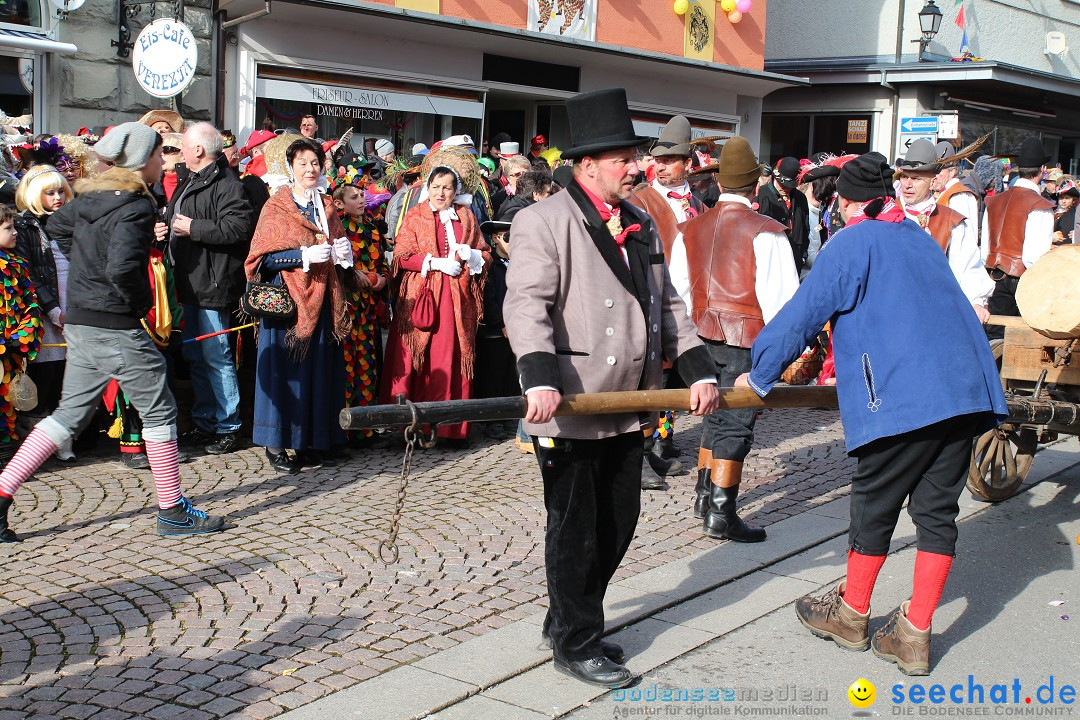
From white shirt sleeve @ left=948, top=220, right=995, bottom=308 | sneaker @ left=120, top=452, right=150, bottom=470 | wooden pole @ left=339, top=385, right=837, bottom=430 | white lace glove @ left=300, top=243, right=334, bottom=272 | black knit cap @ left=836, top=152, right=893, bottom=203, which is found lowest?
sneaker @ left=120, top=452, right=150, bottom=470

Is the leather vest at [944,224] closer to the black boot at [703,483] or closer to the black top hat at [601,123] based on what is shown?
the black boot at [703,483]

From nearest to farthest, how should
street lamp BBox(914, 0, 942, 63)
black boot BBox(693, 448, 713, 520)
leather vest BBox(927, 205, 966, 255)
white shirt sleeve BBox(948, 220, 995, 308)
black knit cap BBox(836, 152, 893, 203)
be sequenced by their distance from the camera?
black knit cap BBox(836, 152, 893, 203) → black boot BBox(693, 448, 713, 520) → white shirt sleeve BBox(948, 220, 995, 308) → leather vest BBox(927, 205, 966, 255) → street lamp BBox(914, 0, 942, 63)

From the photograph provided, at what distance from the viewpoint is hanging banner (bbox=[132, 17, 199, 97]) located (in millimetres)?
10500

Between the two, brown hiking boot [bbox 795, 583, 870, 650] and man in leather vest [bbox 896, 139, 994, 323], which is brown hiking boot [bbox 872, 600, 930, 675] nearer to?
brown hiking boot [bbox 795, 583, 870, 650]

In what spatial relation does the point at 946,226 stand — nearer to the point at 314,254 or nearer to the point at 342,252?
the point at 342,252

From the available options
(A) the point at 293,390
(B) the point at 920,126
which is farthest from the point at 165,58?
(B) the point at 920,126

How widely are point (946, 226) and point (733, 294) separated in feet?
6.10

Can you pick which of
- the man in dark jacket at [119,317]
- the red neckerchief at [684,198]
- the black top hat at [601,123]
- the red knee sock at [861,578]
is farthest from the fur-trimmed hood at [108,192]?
the red knee sock at [861,578]

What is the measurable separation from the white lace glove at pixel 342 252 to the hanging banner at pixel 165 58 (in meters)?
4.50

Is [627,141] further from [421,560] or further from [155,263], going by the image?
[155,263]

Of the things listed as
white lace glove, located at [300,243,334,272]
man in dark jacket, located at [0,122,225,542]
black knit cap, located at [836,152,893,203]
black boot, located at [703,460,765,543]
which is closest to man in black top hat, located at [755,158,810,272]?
white lace glove, located at [300,243,334,272]

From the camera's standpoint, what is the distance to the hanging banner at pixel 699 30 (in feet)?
58.5

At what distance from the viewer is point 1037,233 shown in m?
9.01

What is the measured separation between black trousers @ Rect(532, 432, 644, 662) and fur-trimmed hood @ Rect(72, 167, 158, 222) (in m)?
2.76
